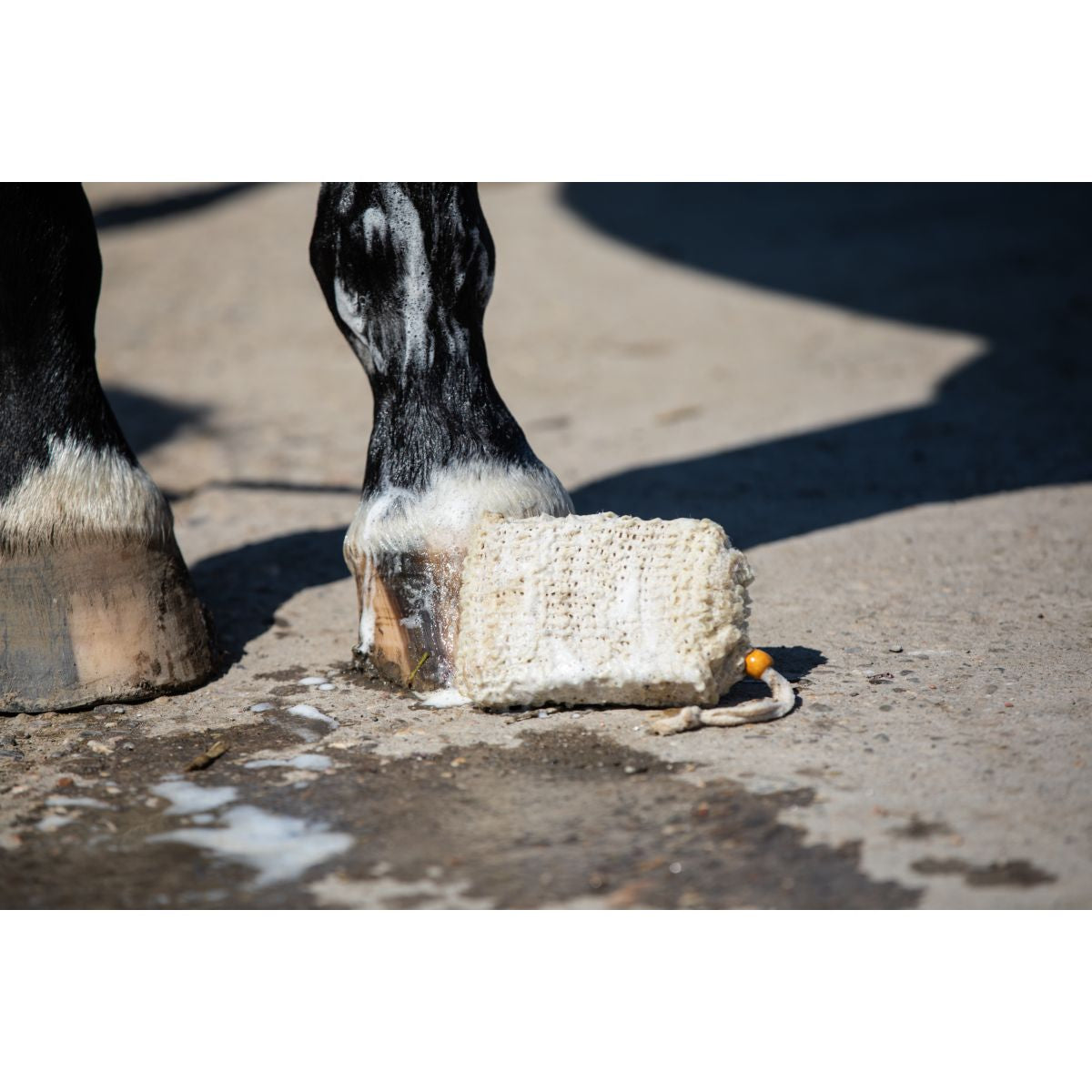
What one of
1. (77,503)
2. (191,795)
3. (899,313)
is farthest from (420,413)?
(899,313)

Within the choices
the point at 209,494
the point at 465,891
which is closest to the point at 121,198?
the point at 209,494

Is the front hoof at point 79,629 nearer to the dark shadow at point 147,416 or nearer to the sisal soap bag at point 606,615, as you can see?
the sisal soap bag at point 606,615

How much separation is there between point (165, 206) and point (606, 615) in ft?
28.1

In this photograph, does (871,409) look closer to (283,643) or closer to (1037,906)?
(283,643)

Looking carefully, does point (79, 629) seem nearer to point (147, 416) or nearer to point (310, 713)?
point (310, 713)

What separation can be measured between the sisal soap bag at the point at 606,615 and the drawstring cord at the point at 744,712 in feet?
0.11

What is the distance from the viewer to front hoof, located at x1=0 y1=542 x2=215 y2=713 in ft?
9.68

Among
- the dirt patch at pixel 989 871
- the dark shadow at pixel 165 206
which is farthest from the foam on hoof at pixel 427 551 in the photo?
the dark shadow at pixel 165 206

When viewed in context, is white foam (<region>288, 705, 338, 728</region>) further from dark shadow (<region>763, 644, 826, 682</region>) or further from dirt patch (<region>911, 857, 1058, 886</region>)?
dirt patch (<region>911, 857, 1058, 886</region>)

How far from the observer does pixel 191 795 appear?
2512 mm

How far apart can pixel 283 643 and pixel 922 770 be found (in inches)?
70.7

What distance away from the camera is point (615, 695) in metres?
2.73

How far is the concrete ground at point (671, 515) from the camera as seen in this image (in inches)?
86.1

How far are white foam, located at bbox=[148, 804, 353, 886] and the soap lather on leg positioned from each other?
0.67 m
